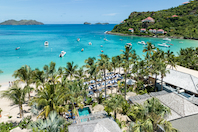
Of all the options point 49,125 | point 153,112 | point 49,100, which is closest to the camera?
point 49,125

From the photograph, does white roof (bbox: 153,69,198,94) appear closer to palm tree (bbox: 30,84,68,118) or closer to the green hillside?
palm tree (bbox: 30,84,68,118)

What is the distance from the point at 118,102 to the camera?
47.1 feet

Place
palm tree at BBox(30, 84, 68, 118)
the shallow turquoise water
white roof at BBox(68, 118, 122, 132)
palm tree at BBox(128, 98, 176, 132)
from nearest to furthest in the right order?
palm tree at BBox(128, 98, 176, 132)
white roof at BBox(68, 118, 122, 132)
palm tree at BBox(30, 84, 68, 118)
the shallow turquoise water

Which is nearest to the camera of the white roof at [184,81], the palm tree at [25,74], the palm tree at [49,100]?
the palm tree at [49,100]

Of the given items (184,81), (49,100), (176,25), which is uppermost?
(176,25)

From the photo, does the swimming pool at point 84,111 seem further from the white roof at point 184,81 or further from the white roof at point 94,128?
the white roof at point 184,81

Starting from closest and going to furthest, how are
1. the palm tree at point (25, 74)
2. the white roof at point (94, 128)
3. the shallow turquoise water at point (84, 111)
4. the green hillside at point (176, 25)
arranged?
the white roof at point (94, 128)
the shallow turquoise water at point (84, 111)
the palm tree at point (25, 74)
the green hillside at point (176, 25)

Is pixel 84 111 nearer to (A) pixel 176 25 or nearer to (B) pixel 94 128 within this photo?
(B) pixel 94 128

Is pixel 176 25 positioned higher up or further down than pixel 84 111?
higher up

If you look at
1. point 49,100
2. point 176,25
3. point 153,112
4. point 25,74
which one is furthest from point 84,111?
point 176,25

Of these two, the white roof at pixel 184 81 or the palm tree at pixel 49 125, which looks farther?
the white roof at pixel 184 81

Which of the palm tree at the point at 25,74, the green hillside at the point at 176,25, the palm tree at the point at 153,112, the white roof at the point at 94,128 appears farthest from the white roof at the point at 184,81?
the green hillside at the point at 176,25

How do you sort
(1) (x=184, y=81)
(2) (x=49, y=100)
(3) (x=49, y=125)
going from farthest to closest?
(1) (x=184, y=81)
(2) (x=49, y=100)
(3) (x=49, y=125)

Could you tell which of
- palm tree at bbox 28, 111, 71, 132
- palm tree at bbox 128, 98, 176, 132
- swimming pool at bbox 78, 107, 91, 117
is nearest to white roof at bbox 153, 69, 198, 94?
palm tree at bbox 128, 98, 176, 132
